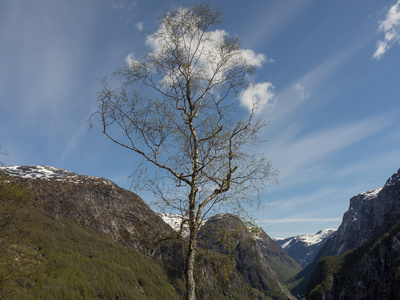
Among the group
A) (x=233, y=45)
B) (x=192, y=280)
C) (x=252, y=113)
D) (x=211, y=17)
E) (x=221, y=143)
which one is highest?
(x=211, y=17)

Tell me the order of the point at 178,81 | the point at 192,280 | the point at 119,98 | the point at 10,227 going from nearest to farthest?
the point at 192,280
the point at 119,98
the point at 178,81
the point at 10,227

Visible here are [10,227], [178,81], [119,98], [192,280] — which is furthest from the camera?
[10,227]

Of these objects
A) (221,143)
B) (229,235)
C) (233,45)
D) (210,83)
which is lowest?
(229,235)

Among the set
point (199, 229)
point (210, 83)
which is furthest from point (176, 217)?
point (210, 83)

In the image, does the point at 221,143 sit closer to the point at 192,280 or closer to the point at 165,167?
the point at 165,167

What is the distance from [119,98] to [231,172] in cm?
691

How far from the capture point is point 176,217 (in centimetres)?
1308

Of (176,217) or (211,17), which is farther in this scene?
(211,17)

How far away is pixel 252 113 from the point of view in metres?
13.6

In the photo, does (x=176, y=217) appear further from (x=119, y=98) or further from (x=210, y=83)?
(x=210, y=83)

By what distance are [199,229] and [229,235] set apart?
159 cm

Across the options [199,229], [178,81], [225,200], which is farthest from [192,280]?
[178,81]

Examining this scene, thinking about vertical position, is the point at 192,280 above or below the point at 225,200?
below

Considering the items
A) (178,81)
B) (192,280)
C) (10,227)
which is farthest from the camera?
(10,227)
